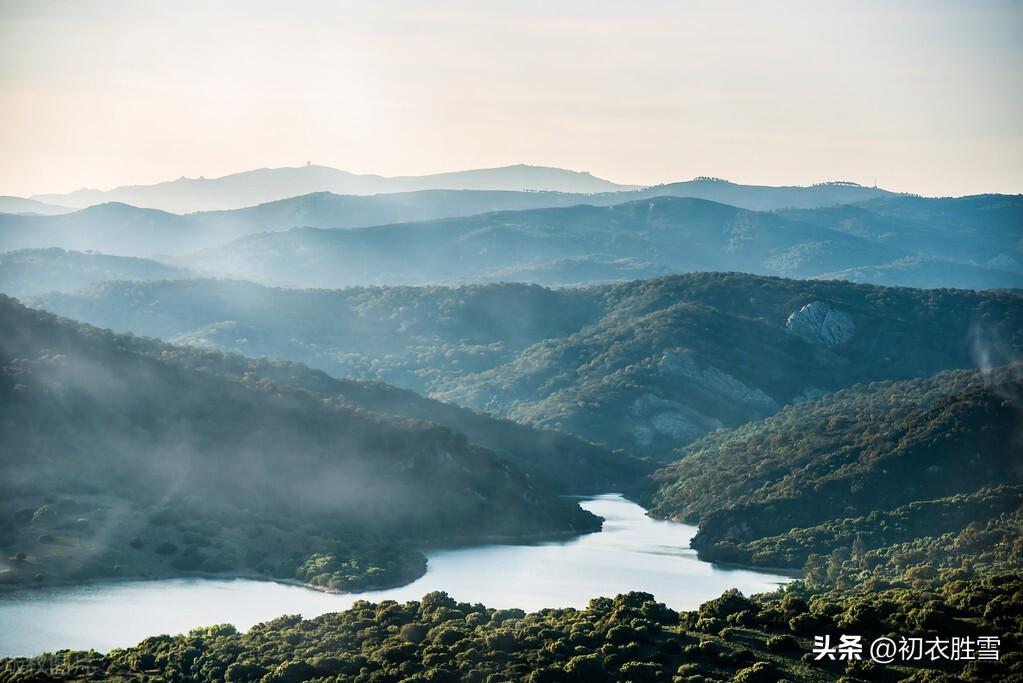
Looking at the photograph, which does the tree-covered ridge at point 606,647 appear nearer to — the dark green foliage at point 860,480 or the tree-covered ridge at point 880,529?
the tree-covered ridge at point 880,529

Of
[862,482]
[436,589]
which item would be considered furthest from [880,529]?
[436,589]

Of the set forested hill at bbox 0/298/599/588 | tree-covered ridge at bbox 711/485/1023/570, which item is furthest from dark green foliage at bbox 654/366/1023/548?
forested hill at bbox 0/298/599/588

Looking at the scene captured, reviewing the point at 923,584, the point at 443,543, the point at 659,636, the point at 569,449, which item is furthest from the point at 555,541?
the point at 659,636

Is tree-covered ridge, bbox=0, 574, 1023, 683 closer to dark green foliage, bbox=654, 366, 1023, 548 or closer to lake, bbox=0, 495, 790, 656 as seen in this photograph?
lake, bbox=0, 495, 790, 656

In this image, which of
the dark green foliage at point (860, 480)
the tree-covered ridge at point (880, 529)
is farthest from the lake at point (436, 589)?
the dark green foliage at point (860, 480)

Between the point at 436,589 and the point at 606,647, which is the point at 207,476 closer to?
the point at 436,589

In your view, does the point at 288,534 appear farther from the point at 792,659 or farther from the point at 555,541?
the point at 792,659
